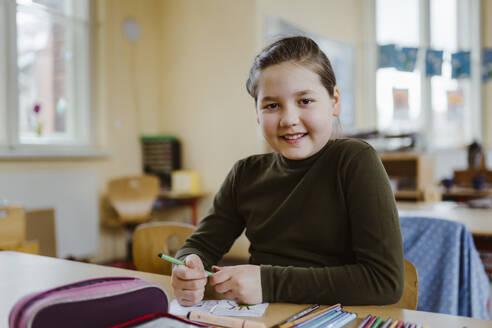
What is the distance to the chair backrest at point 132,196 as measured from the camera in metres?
3.82

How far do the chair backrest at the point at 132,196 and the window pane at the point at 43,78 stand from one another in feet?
2.17

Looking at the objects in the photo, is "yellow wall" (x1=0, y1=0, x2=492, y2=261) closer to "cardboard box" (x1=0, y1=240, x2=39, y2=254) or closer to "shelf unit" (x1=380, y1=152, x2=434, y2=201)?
"shelf unit" (x1=380, y1=152, x2=434, y2=201)

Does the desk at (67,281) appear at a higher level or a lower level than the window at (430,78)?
lower

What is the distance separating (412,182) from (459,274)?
2.10 meters

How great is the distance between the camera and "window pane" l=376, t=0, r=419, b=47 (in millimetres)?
6207

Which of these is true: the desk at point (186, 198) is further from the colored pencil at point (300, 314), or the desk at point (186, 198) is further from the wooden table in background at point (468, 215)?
the colored pencil at point (300, 314)

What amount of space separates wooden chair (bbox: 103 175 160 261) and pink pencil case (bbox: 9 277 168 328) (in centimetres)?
319

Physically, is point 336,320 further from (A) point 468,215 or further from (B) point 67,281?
(A) point 468,215

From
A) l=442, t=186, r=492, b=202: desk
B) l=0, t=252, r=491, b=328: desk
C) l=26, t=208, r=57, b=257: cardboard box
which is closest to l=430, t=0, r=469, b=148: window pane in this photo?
l=442, t=186, r=492, b=202: desk

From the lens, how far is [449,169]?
6.44m

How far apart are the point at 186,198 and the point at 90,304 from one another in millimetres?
3598

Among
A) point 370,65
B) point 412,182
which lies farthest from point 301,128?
point 370,65

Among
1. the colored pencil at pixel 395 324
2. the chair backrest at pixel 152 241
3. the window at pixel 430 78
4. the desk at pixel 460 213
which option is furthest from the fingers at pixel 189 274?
the window at pixel 430 78

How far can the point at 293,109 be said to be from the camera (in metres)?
0.96
